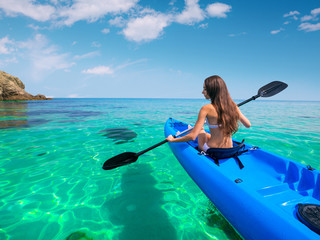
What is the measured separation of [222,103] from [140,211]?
2.43 meters

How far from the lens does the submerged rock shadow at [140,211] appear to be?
246cm

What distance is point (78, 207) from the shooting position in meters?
2.97

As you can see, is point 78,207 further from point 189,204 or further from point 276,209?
point 276,209

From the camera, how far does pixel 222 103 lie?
269 centimetres

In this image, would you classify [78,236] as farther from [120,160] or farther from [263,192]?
[263,192]

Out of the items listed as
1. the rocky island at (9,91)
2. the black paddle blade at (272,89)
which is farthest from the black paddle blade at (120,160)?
the rocky island at (9,91)

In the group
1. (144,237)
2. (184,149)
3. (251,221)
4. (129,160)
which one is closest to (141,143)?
(129,160)

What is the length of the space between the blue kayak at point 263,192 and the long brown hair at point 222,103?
743 mm

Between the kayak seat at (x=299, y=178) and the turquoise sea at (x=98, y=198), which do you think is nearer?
the kayak seat at (x=299, y=178)

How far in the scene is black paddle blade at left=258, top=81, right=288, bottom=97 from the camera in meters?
4.66

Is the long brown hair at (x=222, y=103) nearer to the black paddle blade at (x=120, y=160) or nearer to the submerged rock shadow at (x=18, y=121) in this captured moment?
the black paddle blade at (x=120, y=160)

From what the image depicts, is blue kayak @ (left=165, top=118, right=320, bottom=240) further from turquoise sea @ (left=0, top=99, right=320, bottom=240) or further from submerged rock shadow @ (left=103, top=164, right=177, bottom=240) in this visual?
submerged rock shadow @ (left=103, top=164, right=177, bottom=240)

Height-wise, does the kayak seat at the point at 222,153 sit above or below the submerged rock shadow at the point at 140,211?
above

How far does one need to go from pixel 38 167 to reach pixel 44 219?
2167 mm
